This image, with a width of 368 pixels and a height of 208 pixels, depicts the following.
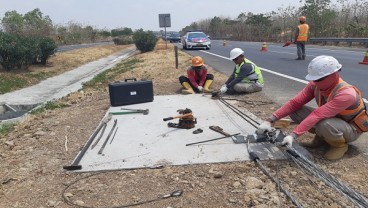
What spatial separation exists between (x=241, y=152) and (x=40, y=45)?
1794cm

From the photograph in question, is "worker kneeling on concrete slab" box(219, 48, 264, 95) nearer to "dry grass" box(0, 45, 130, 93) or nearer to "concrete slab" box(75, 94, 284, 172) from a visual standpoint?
"concrete slab" box(75, 94, 284, 172)

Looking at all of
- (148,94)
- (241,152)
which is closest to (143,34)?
(148,94)

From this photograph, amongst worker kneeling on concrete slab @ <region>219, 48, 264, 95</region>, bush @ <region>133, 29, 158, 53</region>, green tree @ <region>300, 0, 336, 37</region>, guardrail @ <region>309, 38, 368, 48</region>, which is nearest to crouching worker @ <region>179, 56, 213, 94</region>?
worker kneeling on concrete slab @ <region>219, 48, 264, 95</region>

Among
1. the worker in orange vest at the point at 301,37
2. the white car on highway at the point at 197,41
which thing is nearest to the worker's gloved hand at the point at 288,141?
the worker in orange vest at the point at 301,37

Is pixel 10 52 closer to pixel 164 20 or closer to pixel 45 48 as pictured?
pixel 45 48

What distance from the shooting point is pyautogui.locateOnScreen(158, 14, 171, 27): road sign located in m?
19.2

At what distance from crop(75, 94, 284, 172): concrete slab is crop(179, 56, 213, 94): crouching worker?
1753mm

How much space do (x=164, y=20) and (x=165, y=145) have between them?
15502mm

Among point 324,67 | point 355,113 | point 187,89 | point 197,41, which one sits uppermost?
point 324,67

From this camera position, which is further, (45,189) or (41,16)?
(41,16)

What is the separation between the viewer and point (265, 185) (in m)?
3.48

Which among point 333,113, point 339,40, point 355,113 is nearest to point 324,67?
point 333,113

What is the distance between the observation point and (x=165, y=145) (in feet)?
15.2

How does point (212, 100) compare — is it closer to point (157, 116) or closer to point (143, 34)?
point (157, 116)
